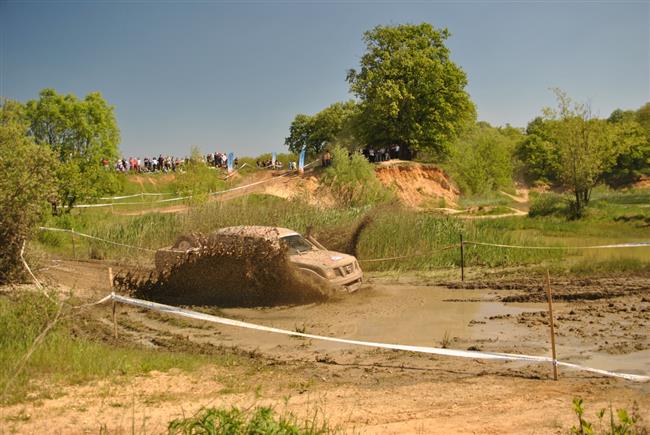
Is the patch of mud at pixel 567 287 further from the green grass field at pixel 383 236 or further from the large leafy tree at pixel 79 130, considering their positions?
the large leafy tree at pixel 79 130

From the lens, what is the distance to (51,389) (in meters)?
8.86

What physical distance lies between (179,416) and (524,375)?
16.5ft

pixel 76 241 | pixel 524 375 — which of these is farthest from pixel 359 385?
pixel 76 241

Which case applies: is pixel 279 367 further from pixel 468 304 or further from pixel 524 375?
pixel 468 304

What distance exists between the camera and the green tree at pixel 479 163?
6506cm

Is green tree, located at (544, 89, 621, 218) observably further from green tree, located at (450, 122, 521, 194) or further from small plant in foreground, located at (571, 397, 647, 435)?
small plant in foreground, located at (571, 397, 647, 435)

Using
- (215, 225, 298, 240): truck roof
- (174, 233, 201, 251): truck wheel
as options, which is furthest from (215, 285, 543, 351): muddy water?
(174, 233, 201, 251): truck wheel

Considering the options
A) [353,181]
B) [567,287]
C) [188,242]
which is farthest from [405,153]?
[188,242]

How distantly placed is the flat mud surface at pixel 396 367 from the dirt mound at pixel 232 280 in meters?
0.39

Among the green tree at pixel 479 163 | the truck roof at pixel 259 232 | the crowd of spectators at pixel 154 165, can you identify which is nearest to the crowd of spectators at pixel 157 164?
the crowd of spectators at pixel 154 165

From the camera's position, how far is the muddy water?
12.6 metres

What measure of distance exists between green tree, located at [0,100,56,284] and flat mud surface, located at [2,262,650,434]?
2.32 meters

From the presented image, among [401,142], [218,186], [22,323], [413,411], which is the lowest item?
[413,411]

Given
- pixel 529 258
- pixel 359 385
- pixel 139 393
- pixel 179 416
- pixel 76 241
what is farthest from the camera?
pixel 76 241
